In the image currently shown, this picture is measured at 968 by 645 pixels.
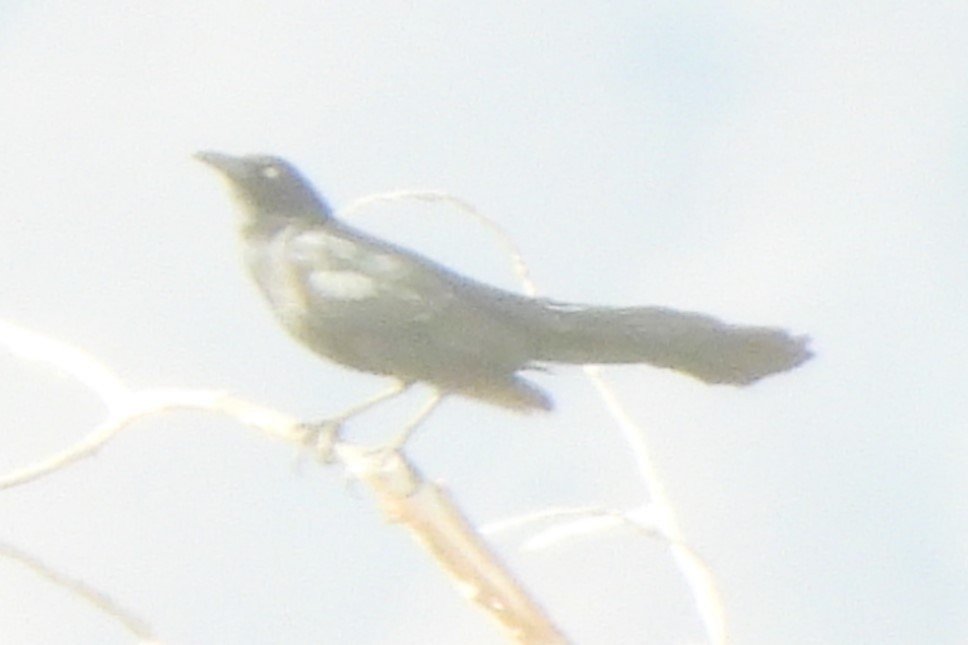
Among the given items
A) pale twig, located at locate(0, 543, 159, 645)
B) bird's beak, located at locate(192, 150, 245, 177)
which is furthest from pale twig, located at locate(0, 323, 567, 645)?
bird's beak, located at locate(192, 150, 245, 177)

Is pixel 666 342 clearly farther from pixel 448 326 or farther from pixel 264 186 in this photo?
pixel 264 186

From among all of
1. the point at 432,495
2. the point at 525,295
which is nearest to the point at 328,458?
the point at 525,295

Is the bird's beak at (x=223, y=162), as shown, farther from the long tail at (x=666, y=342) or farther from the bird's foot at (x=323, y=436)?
the long tail at (x=666, y=342)

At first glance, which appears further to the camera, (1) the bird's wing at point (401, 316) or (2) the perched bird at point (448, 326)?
(1) the bird's wing at point (401, 316)

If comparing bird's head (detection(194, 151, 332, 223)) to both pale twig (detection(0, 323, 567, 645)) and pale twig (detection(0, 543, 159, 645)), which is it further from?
pale twig (detection(0, 543, 159, 645))

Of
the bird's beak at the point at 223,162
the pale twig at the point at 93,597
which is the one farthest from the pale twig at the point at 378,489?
the bird's beak at the point at 223,162
